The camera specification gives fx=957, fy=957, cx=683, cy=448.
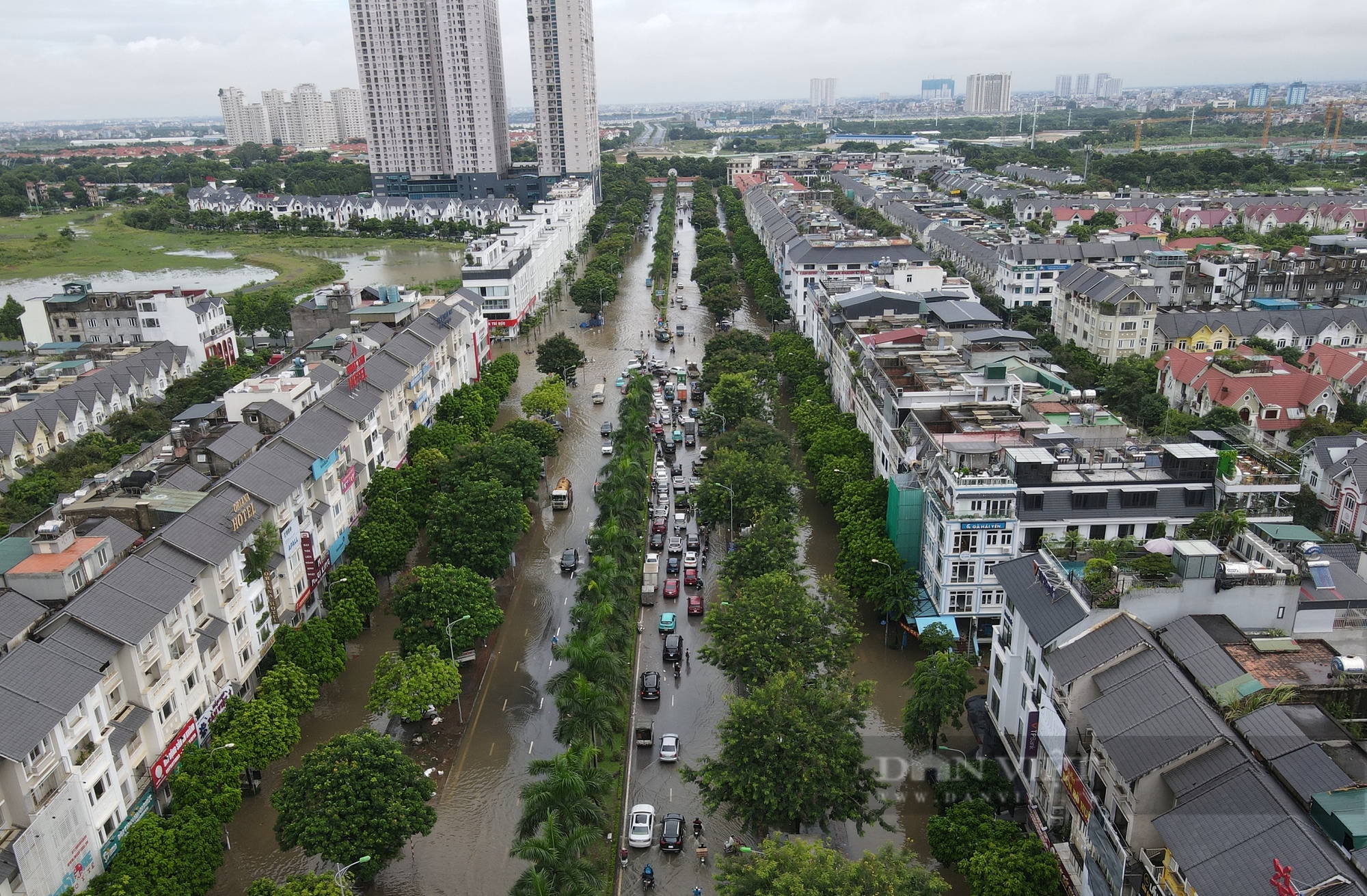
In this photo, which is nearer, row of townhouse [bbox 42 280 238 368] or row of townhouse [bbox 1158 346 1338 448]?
row of townhouse [bbox 1158 346 1338 448]

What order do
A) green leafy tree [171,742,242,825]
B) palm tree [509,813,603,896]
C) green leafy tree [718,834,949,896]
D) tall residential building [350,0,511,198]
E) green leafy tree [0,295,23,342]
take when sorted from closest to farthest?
green leafy tree [718,834,949,896] < palm tree [509,813,603,896] < green leafy tree [171,742,242,825] < green leafy tree [0,295,23,342] < tall residential building [350,0,511,198]

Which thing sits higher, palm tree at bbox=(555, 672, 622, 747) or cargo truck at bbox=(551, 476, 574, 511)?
palm tree at bbox=(555, 672, 622, 747)

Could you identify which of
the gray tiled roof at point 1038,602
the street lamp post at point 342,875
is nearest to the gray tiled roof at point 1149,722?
the gray tiled roof at point 1038,602

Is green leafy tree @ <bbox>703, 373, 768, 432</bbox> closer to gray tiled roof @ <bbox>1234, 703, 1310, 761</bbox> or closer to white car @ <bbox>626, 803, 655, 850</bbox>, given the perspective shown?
white car @ <bbox>626, 803, 655, 850</bbox>

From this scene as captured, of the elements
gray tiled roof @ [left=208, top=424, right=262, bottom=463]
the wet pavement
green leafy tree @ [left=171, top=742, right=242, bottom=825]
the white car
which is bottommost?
the wet pavement

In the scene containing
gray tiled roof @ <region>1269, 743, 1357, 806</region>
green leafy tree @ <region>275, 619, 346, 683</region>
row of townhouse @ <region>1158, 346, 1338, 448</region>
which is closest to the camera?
gray tiled roof @ <region>1269, 743, 1357, 806</region>

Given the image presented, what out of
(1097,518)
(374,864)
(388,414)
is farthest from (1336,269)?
(374,864)

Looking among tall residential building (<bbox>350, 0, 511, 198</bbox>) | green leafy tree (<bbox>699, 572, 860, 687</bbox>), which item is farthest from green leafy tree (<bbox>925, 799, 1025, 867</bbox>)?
tall residential building (<bbox>350, 0, 511, 198</bbox>)
